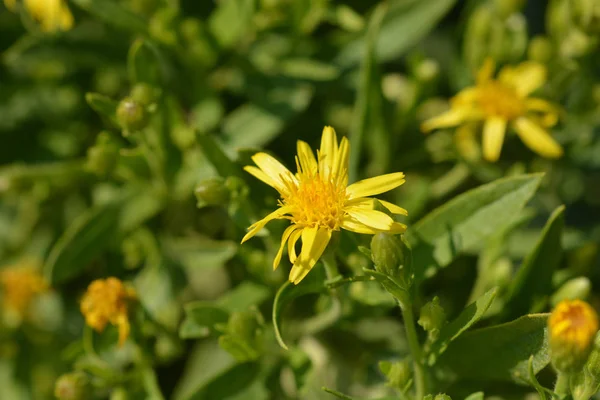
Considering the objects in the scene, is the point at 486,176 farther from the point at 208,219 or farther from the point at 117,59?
the point at 117,59

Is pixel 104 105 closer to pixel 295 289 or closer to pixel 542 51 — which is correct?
pixel 295 289

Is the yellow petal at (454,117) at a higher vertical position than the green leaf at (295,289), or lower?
higher

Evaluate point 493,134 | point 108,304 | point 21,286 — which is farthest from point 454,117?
point 21,286

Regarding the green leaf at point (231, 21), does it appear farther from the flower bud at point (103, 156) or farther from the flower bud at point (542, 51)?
the flower bud at point (542, 51)

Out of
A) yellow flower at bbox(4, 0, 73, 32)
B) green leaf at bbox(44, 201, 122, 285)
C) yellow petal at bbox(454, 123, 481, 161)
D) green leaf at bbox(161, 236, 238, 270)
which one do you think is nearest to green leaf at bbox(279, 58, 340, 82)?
yellow petal at bbox(454, 123, 481, 161)

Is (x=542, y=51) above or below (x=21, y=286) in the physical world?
above

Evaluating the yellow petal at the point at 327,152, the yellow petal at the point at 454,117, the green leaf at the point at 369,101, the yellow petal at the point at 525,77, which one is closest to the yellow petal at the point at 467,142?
the yellow petal at the point at 454,117

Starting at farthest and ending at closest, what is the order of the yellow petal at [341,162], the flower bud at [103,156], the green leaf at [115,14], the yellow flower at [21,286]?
the yellow flower at [21,286], the green leaf at [115,14], the flower bud at [103,156], the yellow petal at [341,162]
